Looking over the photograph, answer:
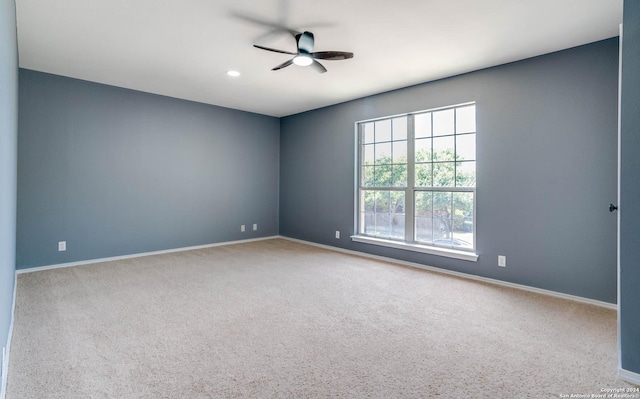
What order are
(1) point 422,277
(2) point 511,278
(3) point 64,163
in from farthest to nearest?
(3) point 64,163
(1) point 422,277
(2) point 511,278

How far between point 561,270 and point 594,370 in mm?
1538

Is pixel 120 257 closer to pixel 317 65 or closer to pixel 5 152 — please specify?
pixel 5 152

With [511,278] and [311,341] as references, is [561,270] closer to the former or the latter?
[511,278]

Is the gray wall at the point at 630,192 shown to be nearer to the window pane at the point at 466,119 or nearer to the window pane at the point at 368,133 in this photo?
the window pane at the point at 466,119

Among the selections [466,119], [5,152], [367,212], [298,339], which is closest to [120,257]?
[5,152]

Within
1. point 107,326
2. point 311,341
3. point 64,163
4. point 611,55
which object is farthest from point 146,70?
point 611,55

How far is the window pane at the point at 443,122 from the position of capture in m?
4.19

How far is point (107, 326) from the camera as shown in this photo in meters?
2.52

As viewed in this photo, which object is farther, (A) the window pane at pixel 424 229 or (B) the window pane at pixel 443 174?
(A) the window pane at pixel 424 229

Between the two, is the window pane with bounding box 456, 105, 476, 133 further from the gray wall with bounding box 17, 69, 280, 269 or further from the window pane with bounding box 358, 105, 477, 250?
the gray wall with bounding box 17, 69, 280, 269

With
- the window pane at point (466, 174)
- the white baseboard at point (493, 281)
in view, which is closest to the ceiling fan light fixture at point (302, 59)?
the window pane at point (466, 174)

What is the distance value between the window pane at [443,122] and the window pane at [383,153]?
78cm

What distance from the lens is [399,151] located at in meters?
4.75

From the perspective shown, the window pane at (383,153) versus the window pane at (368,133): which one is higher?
the window pane at (368,133)
